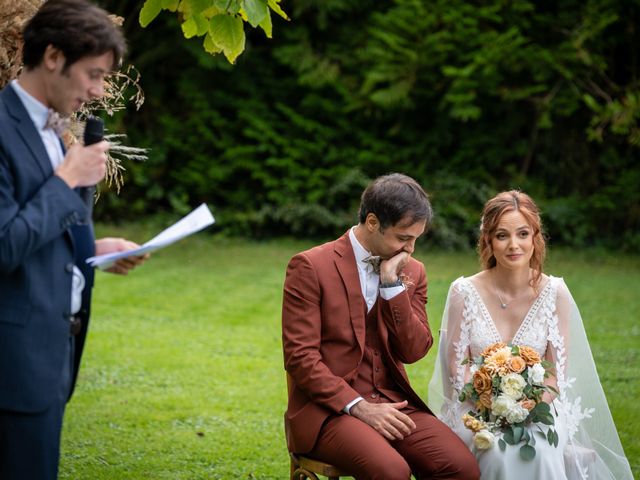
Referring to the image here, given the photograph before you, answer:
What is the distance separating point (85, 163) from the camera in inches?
103

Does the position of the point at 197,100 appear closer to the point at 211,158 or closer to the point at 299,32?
the point at 211,158

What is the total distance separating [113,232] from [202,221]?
11.5m

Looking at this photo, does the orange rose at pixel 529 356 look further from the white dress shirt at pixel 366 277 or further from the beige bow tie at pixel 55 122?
the beige bow tie at pixel 55 122

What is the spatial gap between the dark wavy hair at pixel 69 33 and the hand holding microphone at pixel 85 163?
23 cm

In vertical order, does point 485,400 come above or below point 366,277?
below

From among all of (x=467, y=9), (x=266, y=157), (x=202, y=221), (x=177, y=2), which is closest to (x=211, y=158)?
(x=266, y=157)

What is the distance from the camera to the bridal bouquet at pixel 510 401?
3.87 m

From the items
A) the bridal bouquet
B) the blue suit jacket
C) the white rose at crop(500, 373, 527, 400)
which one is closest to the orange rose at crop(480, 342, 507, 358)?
the bridal bouquet

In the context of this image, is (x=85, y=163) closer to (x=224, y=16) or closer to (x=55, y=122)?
(x=55, y=122)

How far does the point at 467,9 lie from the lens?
44.6 feet

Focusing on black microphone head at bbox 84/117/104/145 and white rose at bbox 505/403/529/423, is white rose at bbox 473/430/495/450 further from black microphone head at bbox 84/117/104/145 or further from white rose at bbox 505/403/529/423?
black microphone head at bbox 84/117/104/145

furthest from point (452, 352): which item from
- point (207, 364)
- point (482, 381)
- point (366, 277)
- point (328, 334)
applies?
point (207, 364)

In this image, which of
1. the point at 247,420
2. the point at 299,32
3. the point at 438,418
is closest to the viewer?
the point at 438,418

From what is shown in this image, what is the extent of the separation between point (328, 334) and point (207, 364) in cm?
398
